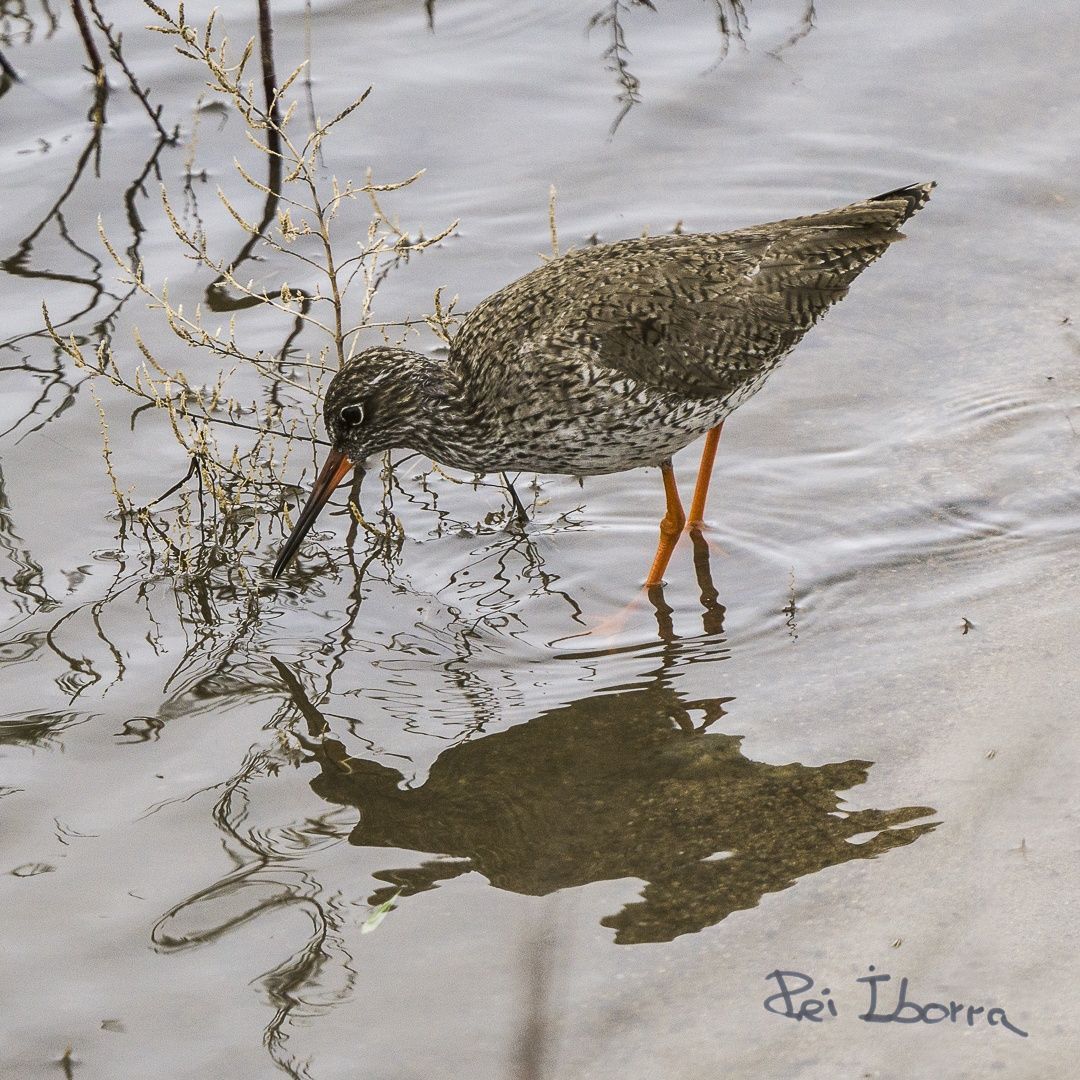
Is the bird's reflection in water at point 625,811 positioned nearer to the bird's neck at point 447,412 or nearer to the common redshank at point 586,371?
the common redshank at point 586,371

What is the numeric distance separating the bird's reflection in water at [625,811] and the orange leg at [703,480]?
4.51 feet

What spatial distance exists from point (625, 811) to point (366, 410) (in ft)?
7.31

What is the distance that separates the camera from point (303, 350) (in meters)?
8.35

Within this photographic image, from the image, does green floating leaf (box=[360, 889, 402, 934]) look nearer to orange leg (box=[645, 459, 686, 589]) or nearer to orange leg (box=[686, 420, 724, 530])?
orange leg (box=[645, 459, 686, 589])

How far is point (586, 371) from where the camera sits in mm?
6461

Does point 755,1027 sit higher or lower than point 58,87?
lower

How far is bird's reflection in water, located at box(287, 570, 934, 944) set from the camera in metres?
5.13

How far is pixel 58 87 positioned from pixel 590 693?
21.9 ft

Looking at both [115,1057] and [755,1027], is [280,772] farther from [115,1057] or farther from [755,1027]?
[755,1027]

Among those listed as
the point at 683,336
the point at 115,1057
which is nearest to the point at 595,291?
the point at 683,336
